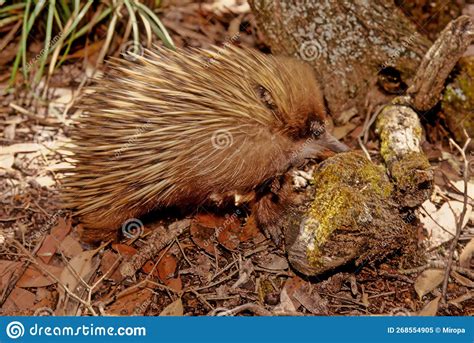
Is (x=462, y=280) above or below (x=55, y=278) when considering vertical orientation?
above

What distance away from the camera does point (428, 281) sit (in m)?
3.85

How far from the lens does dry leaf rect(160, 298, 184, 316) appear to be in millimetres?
3748

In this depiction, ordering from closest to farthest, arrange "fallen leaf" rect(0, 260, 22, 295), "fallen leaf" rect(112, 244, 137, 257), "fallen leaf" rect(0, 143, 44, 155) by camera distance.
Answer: "fallen leaf" rect(0, 260, 22, 295), "fallen leaf" rect(112, 244, 137, 257), "fallen leaf" rect(0, 143, 44, 155)

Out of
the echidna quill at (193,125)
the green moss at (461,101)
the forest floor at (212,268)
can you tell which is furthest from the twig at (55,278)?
the green moss at (461,101)

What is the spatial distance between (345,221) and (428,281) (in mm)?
745

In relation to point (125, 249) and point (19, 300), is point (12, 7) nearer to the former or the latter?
point (125, 249)

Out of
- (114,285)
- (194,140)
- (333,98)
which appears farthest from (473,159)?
(114,285)

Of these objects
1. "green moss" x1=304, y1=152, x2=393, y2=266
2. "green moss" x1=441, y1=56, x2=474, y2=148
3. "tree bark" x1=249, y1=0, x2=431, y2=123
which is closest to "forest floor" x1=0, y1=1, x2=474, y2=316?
"green moss" x1=441, y1=56, x2=474, y2=148

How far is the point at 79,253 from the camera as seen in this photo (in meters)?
4.25

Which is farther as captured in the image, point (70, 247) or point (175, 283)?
point (70, 247)

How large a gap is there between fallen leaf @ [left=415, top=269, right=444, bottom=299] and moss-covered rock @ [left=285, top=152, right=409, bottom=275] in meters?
0.29

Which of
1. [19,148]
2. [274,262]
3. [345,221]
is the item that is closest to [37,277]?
[19,148]

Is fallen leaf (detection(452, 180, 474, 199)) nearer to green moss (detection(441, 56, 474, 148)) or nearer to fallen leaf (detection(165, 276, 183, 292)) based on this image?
green moss (detection(441, 56, 474, 148))

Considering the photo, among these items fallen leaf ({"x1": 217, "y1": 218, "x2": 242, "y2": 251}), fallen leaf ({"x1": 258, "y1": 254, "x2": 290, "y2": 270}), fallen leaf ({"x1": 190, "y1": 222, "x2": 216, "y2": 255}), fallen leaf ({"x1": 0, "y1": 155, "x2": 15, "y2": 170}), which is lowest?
fallen leaf ({"x1": 0, "y1": 155, "x2": 15, "y2": 170})
